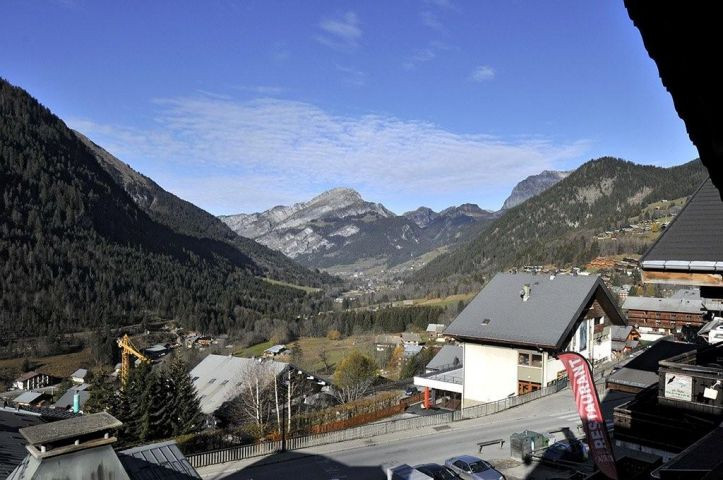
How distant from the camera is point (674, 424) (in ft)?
32.3

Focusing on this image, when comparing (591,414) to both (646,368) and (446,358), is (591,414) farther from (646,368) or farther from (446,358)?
(446,358)

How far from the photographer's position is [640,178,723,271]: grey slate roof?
717 cm

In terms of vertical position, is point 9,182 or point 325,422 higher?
point 9,182

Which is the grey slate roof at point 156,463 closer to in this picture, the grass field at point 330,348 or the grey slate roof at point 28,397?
the grey slate roof at point 28,397

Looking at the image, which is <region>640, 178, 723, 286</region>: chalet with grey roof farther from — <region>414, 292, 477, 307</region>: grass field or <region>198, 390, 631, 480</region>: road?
<region>414, 292, 477, 307</region>: grass field

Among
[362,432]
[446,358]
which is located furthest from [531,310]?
[446,358]

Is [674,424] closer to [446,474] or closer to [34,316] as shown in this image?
[446,474]

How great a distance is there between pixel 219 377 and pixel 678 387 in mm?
53280

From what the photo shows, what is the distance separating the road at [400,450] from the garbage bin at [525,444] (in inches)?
19.3

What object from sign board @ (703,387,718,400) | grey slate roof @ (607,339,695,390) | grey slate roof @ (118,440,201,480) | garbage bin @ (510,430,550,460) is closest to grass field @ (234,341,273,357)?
garbage bin @ (510,430,550,460)

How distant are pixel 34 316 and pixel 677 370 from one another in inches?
6057

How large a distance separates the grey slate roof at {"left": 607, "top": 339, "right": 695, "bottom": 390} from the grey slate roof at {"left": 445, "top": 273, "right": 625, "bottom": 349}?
10.7m

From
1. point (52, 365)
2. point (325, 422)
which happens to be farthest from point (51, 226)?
point (325, 422)

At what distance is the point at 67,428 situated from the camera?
8.83 m
